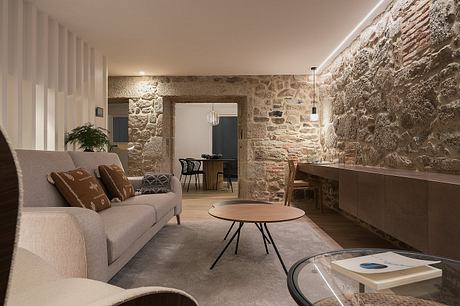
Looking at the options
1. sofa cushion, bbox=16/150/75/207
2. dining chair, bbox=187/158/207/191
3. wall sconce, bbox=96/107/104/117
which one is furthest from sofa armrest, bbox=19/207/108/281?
dining chair, bbox=187/158/207/191

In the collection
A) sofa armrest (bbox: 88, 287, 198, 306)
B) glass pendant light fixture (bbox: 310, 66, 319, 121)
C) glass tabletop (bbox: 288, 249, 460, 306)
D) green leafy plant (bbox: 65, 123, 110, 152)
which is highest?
glass pendant light fixture (bbox: 310, 66, 319, 121)

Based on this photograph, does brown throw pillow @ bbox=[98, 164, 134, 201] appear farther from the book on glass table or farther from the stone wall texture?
the stone wall texture

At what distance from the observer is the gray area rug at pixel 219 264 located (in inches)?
78.3

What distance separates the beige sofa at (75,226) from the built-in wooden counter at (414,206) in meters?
1.88

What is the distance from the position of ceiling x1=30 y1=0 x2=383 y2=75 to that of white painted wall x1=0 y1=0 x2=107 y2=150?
207 mm

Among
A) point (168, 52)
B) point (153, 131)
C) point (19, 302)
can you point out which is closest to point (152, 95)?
point (153, 131)

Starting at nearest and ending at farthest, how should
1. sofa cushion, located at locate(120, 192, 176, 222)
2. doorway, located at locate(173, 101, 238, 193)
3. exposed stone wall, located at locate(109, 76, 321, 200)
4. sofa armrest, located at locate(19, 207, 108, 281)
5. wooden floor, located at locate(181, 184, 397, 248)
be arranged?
sofa armrest, located at locate(19, 207, 108, 281)
sofa cushion, located at locate(120, 192, 176, 222)
wooden floor, located at locate(181, 184, 397, 248)
exposed stone wall, located at locate(109, 76, 321, 200)
doorway, located at locate(173, 101, 238, 193)

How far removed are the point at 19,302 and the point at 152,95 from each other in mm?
5582

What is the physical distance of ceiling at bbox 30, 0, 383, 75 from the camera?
3252mm

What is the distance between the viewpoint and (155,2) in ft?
10.4

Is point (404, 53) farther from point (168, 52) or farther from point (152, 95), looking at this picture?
point (152, 95)

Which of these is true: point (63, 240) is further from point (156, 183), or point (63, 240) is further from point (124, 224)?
point (156, 183)

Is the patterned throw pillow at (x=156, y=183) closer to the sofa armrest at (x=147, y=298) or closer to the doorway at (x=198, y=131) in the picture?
the sofa armrest at (x=147, y=298)

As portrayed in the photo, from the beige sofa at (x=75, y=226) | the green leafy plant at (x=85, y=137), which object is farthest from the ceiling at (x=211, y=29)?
the beige sofa at (x=75, y=226)
